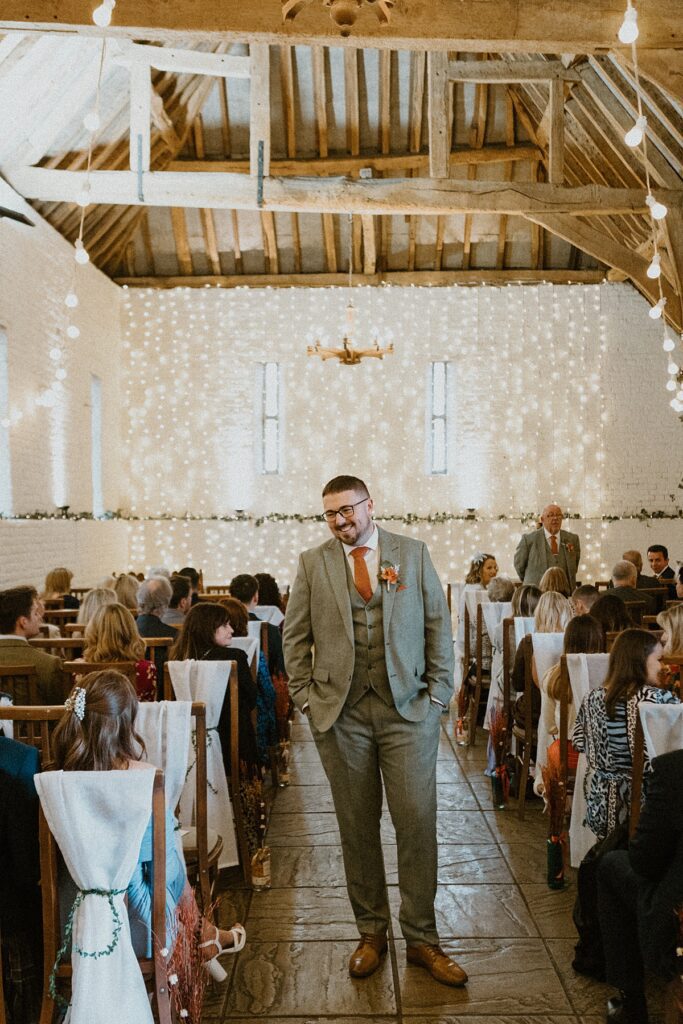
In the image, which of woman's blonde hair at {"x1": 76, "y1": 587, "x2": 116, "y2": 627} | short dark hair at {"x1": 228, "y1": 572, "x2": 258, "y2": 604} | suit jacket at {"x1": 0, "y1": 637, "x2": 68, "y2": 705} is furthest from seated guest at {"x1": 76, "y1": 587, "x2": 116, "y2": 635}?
suit jacket at {"x1": 0, "y1": 637, "x2": 68, "y2": 705}

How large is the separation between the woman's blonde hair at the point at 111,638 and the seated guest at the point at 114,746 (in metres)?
1.58

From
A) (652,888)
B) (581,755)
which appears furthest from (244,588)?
(652,888)

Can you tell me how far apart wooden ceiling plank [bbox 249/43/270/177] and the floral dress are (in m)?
6.90

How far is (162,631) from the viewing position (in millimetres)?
5188

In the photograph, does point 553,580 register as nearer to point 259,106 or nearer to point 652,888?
point 652,888

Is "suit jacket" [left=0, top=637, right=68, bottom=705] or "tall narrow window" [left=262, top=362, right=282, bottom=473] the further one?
"tall narrow window" [left=262, top=362, right=282, bottom=473]

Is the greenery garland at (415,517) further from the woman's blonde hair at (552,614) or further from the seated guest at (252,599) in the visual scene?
the woman's blonde hair at (552,614)

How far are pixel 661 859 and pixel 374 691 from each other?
1.03 metres

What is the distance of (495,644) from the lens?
5758 mm

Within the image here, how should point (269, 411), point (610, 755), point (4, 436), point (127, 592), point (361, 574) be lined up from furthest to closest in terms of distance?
point (269, 411), point (4, 436), point (127, 592), point (610, 755), point (361, 574)

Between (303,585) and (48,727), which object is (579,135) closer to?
(303,585)

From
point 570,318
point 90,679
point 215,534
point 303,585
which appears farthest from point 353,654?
point 570,318

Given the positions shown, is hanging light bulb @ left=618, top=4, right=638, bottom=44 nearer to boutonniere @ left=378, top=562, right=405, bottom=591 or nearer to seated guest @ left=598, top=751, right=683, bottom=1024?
boutonniere @ left=378, top=562, right=405, bottom=591

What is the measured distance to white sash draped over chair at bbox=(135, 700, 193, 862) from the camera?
2.81m
